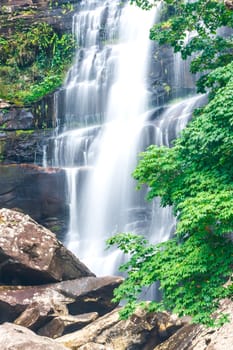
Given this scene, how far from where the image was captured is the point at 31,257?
43.6 feet

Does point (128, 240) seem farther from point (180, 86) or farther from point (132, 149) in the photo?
point (180, 86)

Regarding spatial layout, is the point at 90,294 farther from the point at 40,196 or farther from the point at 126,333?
the point at 40,196

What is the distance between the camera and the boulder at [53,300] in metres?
11.5

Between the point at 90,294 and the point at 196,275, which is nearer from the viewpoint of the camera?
the point at 196,275

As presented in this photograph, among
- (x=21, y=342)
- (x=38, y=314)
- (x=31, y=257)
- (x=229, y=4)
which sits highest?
(x=229, y=4)

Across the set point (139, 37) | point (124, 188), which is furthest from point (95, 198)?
point (139, 37)

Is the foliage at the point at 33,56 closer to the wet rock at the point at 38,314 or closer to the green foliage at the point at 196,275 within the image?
the wet rock at the point at 38,314

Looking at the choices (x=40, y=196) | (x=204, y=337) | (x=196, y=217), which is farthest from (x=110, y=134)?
(x=196, y=217)

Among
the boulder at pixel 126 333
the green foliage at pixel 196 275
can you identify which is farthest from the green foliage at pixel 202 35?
the boulder at pixel 126 333

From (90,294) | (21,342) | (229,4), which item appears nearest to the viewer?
(21,342)

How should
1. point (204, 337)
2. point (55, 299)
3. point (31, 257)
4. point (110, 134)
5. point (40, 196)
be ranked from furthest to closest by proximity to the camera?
1. point (110, 134)
2. point (40, 196)
3. point (31, 257)
4. point (55, 299)
5. point (204, 337)

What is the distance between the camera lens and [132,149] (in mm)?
19234

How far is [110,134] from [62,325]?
1125 cm

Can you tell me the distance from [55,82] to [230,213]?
773 inches
